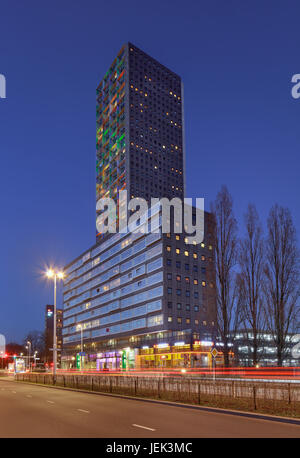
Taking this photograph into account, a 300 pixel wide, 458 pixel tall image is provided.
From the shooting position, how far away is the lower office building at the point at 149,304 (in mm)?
89906

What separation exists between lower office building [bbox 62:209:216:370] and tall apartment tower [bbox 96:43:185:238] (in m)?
48.0

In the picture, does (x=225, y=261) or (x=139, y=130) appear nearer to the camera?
(x=225, y=261)

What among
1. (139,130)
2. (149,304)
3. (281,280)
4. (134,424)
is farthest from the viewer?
(139,130)

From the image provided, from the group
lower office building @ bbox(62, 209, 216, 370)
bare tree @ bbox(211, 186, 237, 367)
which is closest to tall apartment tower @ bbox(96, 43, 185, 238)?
lower office building @ bbox(62, 209, 216, 370)

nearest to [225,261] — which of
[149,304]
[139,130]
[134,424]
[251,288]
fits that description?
[251,288]

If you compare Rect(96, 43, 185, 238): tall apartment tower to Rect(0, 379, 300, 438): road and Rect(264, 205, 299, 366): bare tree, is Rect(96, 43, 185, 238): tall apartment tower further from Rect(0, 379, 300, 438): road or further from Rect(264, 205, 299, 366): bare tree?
Rect(0, 379, 300, 438): road

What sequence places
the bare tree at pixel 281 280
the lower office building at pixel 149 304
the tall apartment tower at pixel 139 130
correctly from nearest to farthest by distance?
the bare tree at pixel 281 280, the lower office building at pixel 149 304, the tall apartment tower at pixel 139 130

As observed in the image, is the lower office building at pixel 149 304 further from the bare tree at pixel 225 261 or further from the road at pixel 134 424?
the road at pixel 134 424

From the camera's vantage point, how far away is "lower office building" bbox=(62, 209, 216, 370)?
89.9 meters

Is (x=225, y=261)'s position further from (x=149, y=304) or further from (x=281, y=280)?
(x=149, y=304)

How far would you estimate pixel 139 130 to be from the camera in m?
172

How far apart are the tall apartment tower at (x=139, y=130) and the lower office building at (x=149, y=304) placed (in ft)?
158

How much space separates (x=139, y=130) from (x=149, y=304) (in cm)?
9232

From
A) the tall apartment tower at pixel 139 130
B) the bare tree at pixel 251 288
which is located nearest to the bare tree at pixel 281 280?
the bare tree at pixel 251 288
